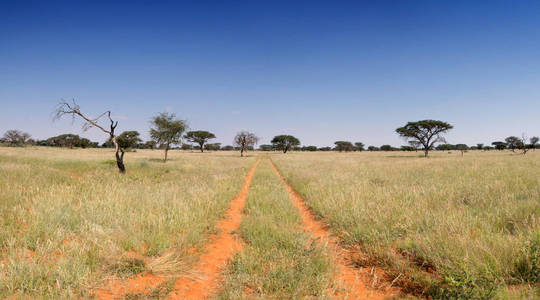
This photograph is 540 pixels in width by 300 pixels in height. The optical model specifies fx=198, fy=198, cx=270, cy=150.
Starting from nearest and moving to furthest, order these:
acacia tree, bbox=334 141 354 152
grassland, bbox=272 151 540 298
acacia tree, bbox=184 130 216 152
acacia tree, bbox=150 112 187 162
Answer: grassland, bbox=272 151 540 298 < acacia tree, bbox=150 112 187 162 < acacia tree, bbox=184 130 216 152 < acacia tree, bbox=334 141 354 152

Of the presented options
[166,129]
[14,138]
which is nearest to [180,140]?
[166,129]

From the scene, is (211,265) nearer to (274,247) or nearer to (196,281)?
(196,281)

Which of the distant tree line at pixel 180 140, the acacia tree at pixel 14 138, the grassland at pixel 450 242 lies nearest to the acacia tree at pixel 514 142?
the distant tree line at pixel 180 140

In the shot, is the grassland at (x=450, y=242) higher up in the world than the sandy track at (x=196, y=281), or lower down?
higher up

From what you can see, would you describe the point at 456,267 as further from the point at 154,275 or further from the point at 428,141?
the point at 428,141

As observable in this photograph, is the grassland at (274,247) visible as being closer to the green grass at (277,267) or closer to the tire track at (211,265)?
the green grass at (277,267)

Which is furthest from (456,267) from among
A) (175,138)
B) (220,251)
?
(175,138)

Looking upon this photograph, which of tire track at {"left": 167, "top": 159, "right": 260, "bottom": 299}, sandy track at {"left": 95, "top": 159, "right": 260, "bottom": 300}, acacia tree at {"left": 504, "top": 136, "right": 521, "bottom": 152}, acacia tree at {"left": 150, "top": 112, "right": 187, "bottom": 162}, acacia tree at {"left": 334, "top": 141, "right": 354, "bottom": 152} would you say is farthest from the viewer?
acacia tree at {"left": 334, "top": 141, "right": 354, "bottom": 152}

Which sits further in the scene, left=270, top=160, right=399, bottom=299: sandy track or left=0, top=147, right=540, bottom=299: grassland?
left=270, top=160, right=399, bottom=299: sandy track

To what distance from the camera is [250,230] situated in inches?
189

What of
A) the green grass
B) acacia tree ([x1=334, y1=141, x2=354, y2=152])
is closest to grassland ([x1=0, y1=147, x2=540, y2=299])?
the green grass

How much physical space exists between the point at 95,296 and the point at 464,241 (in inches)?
218

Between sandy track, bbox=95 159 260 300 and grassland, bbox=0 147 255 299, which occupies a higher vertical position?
grassland, bbox=0 147 255 299

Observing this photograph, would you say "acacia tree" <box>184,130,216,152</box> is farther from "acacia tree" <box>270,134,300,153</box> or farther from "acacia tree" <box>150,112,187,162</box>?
"acacia tree" <box>150,112,187,162</box>
